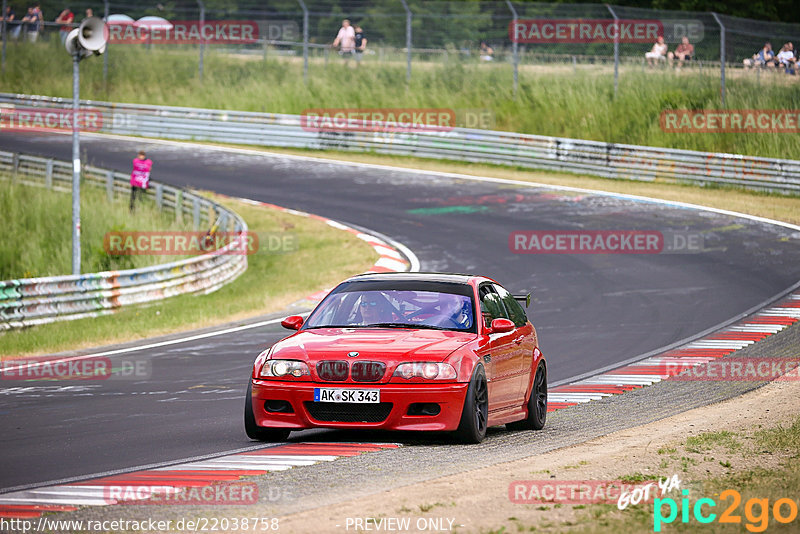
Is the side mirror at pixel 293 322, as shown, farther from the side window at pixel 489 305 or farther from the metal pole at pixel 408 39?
the metal pole at pixel 408 39

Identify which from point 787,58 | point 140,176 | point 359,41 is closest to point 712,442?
point 140,176

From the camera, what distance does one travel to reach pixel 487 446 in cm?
934

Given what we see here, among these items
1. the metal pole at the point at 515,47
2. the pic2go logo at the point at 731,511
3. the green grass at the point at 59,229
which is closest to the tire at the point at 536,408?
the pic2go logo at the point at 731,511

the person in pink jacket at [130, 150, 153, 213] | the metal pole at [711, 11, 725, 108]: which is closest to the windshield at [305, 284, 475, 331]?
the person in pink jacket at [130, 150, 153, 213]

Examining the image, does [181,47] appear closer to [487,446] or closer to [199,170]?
[199,170]

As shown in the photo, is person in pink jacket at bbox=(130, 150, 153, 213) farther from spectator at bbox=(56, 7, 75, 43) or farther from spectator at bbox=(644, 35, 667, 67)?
spectator at bbox=(56, 7, 75, 43)

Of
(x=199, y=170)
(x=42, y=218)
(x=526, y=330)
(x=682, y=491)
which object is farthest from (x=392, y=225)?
(x=682, y=491)

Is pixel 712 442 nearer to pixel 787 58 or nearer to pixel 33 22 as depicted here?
pixel 787 58

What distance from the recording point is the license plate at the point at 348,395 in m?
8.98

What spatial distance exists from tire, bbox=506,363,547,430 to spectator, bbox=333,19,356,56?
1208 inches

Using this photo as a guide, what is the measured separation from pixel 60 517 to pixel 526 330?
17.6 ft

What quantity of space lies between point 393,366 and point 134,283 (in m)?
13.1

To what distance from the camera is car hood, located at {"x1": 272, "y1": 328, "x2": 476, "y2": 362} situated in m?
9.11

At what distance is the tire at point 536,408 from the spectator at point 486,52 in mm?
28897
